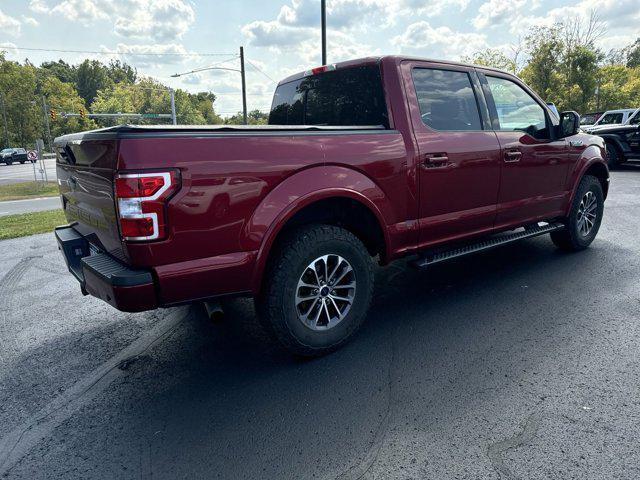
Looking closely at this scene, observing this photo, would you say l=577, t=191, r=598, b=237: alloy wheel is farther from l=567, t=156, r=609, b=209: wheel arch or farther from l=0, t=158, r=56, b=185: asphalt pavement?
l=0, t=158, r=56, b=185: asphalt pavement

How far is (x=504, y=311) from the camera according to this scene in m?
3.78

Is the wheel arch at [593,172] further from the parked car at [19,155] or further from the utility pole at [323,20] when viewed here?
the parked car at [19,155]

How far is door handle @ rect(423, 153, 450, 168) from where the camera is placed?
344 cm

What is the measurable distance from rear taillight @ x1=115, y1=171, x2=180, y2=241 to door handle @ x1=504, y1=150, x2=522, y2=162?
296 cm

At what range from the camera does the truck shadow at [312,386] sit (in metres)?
2.22

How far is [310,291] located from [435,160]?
1421mm

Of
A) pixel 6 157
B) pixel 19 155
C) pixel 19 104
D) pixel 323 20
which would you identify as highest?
pixel 19 104

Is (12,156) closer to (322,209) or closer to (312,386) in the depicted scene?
(322,209)

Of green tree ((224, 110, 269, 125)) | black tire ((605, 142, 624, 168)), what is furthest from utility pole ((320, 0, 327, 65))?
black tire ((605, 142, 624, 168))

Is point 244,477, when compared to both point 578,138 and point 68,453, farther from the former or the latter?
point 578,138

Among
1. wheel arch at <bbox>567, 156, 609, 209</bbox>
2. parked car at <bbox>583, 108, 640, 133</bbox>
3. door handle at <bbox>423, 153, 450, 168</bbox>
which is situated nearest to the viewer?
door handle at <bbox>423, 153, 450, 168</bbox>

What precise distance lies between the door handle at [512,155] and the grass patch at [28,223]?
20.6 ft

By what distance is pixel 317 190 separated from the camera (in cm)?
288

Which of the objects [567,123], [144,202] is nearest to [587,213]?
[567,123]
